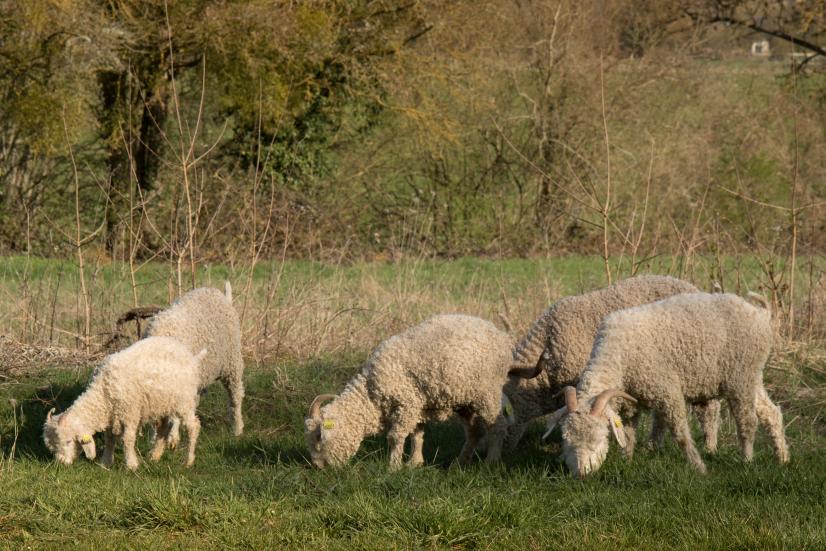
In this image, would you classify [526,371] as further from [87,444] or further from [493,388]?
[87,444]

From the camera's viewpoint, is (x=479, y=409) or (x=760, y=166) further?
(x=760, y=166)

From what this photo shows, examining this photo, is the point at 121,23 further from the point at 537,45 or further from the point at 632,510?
Answer: the point at 632,510

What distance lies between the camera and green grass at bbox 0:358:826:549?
5.44 metres

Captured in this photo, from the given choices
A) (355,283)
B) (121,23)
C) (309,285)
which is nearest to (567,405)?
(309,285)

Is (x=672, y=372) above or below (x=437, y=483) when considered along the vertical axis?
above

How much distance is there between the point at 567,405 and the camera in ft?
21.4

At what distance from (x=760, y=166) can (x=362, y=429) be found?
61.2 feet

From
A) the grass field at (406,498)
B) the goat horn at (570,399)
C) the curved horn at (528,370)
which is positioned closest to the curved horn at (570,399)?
the goat horn at (570,399)

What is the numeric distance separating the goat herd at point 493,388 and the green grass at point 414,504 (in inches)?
7.6

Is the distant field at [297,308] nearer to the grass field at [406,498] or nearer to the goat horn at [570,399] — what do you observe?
the grass field at [406,498]

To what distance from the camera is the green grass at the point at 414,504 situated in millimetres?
5438

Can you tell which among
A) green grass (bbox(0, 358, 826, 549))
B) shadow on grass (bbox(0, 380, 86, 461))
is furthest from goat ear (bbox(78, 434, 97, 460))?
shadow on grass (bbox(0, 380, 86, 461))

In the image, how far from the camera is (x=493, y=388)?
7.29 m

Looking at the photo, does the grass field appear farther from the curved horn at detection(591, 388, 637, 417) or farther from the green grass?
the curved horn at detection(591, 388, 637, 417)
